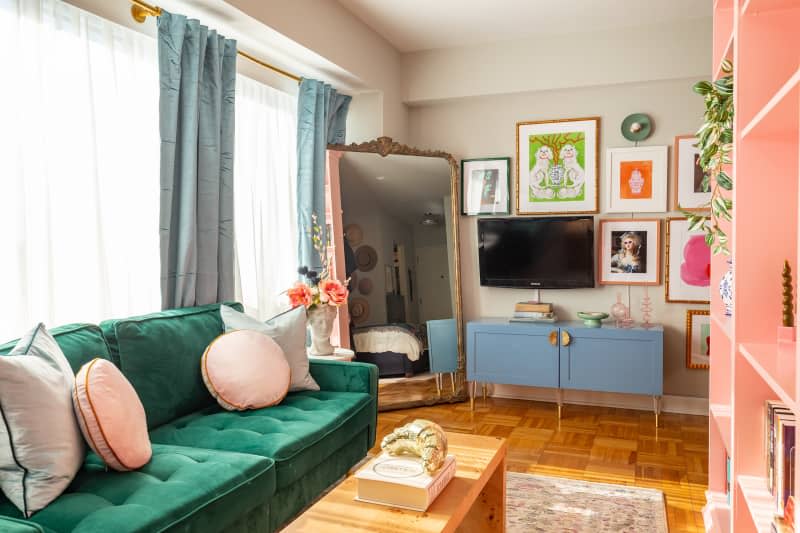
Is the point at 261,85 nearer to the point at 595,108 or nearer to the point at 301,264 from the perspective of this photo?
the point at 301,264

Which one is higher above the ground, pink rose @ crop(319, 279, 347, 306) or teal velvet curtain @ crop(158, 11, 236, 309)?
teal velvet curtain @ crop(158, 11, 236, 309)

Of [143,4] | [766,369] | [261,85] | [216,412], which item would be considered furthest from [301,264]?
[766,369]

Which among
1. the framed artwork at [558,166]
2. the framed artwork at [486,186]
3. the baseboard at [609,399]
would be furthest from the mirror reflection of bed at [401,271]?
the framed artwork at [558,166]

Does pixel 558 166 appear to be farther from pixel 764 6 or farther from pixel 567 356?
pixel 764 6

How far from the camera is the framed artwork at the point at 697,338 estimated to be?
14.1 feet

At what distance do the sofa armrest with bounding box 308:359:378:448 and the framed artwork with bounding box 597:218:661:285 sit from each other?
7.16 feet

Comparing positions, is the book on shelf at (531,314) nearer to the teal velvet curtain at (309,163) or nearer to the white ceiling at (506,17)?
the teal velvet curtain at (309,163)

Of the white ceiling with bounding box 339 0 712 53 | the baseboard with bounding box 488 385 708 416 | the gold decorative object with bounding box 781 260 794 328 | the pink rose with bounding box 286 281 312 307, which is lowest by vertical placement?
the baseboard with bounding box 488 385 708 416

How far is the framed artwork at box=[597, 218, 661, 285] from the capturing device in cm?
441

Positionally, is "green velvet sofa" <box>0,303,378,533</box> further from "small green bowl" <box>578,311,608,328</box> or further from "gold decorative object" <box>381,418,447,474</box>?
"small green bowl" <box>578,311,608,328</box>

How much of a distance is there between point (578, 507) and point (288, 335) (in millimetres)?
1575

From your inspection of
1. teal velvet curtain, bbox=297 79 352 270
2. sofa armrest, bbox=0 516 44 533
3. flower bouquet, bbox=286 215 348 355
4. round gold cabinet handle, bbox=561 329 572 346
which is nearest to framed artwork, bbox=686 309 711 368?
round gold cabinet handle, bbox=561 329 572 346

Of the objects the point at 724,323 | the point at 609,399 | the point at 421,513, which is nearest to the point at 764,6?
the point at 724,323

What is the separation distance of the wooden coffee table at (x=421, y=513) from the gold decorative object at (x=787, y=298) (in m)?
0.97
